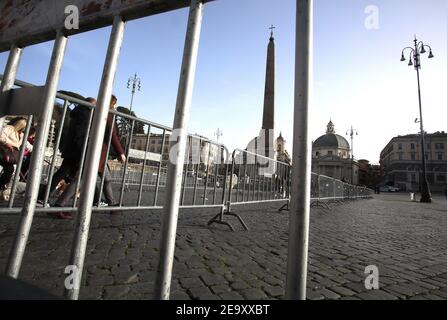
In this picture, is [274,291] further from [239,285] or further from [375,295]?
[375,295]

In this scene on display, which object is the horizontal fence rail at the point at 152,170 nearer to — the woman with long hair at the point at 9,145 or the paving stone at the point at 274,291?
the woman with long hair at the point at 9,145

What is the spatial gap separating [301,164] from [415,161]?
310ft

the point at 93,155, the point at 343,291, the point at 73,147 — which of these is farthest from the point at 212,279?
the point at 73,147

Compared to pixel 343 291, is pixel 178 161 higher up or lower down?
higher up

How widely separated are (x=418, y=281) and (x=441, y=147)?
3692 inches

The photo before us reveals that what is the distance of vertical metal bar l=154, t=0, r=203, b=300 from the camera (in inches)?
39.6

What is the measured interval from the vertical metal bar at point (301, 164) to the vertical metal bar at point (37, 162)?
121 centimetres

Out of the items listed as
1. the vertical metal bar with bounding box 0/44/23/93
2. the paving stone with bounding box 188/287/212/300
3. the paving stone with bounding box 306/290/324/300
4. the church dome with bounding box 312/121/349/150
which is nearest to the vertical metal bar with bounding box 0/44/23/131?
the vertical metal bar with bounding box 0/44/23/93

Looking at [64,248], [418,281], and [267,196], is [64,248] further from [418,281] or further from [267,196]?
[267,196]

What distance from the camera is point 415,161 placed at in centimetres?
7781

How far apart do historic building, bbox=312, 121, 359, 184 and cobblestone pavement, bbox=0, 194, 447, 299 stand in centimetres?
7611
